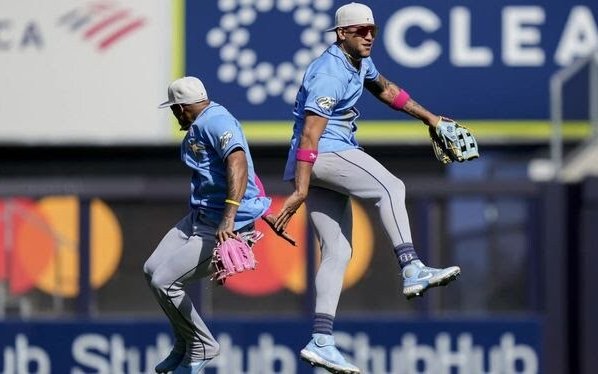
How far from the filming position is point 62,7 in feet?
64.5

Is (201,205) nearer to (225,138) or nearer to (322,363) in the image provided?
(225,138)

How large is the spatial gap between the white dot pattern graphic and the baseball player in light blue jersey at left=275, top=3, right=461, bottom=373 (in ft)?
26.1

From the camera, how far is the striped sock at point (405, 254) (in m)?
11.4

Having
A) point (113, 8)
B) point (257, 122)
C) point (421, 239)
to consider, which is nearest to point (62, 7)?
point (113, 8)

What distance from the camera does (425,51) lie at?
1973cm

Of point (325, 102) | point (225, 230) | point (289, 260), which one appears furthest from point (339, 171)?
point (289, 260)

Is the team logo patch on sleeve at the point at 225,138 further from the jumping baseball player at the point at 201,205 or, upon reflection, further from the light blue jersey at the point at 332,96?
the light blue jersey at the point at 332,96

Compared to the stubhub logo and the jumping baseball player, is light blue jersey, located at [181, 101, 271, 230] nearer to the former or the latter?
the jumping baseball player

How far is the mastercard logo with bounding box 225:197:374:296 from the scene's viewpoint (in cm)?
1634

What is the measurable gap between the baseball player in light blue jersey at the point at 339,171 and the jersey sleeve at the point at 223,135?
13.2 inches

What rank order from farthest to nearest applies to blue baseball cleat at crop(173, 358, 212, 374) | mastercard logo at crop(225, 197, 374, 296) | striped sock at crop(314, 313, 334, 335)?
mastercard logo at crop(225, 197, 374, 296) < blue baseball cleat at crop(173, 358, 212, 374) < striped sock at crop(314, 313, 334, 335)

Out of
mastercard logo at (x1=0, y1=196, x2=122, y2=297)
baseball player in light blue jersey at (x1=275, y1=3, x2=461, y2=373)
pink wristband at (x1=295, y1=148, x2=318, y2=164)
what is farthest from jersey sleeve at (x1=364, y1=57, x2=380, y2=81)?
mastercard logo at (x1=0, y1=196, x2=122, y2=297)

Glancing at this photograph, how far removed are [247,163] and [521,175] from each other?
6866 mm

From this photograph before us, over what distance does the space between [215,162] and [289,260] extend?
486 centimetres
